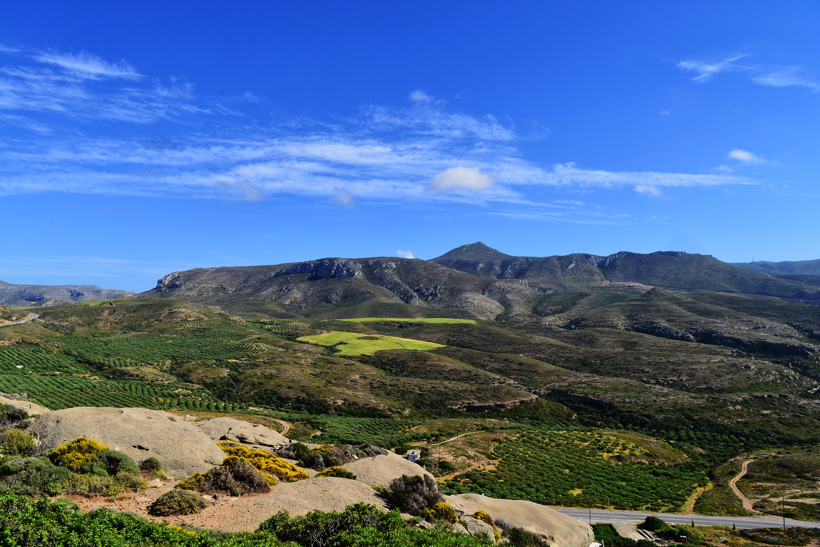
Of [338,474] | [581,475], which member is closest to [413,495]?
[338,474]

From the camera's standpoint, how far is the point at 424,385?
9388 centimetres

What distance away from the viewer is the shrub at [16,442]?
70.1 ft

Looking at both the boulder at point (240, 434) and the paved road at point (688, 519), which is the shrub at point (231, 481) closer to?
the boulder at point (240, 434)

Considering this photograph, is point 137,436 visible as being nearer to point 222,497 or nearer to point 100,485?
point 100,485

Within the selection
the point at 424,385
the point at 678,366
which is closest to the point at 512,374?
the point at 424,385

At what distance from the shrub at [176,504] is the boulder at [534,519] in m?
13.9

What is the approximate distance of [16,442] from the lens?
22.0 meters

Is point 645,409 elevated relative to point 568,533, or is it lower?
lower

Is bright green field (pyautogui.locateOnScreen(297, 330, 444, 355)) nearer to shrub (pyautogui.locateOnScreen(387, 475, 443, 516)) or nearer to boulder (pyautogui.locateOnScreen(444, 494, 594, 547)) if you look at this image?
boulder (pyautogui.locateOnScreen(444, 494, 594, 547))

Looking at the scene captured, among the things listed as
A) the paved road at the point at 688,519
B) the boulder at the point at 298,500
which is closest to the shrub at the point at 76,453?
the boulder at the point at 298,500

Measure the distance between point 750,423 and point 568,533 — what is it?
7508cm

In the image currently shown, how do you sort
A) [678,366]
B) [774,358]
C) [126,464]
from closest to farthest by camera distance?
1. [126,464]
2. [678,366]
3. [774,358]

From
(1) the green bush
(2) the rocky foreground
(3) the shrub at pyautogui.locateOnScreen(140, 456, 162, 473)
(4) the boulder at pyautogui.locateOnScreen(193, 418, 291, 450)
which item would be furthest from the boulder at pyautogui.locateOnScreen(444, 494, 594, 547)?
(4) the boulder at pyautogui.locateOnScreen(193, 418, 291, 450)

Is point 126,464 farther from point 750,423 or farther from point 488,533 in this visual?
point 750,423
